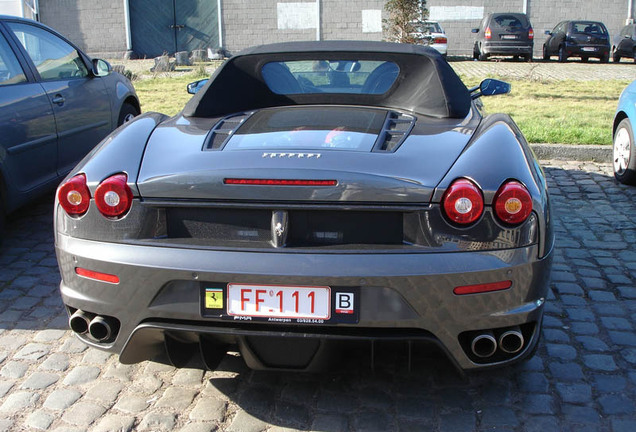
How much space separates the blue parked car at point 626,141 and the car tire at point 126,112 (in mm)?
4500

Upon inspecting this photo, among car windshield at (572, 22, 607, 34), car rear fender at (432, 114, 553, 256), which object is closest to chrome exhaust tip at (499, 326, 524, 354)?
car rear fender at (432, 114, 553, 256)

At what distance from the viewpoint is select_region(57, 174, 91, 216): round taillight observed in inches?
107

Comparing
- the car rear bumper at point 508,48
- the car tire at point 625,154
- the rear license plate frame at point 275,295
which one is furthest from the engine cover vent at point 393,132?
the car rear bumper at point 508,48

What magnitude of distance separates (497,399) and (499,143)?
1.05 m

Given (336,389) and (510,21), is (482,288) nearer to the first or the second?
(336,389)

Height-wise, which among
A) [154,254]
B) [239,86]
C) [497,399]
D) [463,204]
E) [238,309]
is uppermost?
[239,86]

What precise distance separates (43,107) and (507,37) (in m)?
20.8

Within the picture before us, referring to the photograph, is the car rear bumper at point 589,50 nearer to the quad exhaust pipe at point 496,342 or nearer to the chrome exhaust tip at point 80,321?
the quad exhaust pipe at point 496,342

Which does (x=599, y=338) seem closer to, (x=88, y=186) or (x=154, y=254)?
(x=154, y=254)

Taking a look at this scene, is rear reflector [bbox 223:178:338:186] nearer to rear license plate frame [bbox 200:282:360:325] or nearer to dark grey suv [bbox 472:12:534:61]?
rear license plate frame [bbox 200:282:360:325]

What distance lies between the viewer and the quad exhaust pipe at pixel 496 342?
2.56m

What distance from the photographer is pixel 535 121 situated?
9195 mm

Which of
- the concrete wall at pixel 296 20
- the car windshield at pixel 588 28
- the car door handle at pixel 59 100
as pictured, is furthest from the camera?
the concrete wall at pixel 296 20

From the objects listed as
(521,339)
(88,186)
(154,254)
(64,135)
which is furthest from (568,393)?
(64,135)
